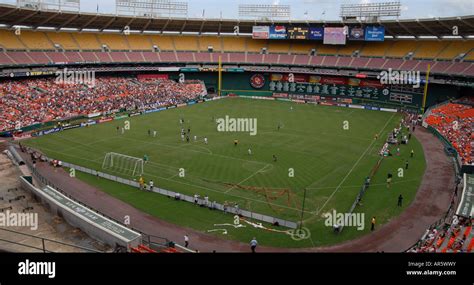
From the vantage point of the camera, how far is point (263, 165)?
37719mm

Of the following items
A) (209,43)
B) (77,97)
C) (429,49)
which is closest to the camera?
(77,97)

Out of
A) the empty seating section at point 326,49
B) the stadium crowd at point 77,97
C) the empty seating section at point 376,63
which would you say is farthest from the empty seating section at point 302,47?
the stadium crowd at point 77,97

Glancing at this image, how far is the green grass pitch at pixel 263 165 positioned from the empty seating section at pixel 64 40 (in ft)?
81.5

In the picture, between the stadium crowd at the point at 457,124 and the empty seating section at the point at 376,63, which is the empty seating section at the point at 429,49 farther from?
the stadium crowd at the point at 457,124

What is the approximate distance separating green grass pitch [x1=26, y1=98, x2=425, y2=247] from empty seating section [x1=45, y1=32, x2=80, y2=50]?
24834 mm

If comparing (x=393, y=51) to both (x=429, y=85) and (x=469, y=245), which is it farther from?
(x=469, y=245)

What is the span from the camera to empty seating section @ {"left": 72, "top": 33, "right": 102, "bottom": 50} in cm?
7539

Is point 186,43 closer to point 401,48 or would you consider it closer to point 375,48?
point 375,48
